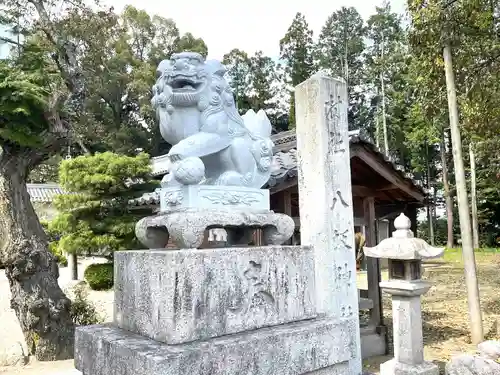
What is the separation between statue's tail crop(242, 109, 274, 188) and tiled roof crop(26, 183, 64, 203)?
68.0ft

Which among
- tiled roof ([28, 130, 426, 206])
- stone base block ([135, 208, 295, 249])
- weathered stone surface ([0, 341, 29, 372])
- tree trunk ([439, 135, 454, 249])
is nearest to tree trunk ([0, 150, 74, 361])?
weathered stone surface ([0, 341, 29, 372])

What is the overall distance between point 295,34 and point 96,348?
1223 inches

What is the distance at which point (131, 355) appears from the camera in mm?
1773

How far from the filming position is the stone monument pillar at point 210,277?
181cm

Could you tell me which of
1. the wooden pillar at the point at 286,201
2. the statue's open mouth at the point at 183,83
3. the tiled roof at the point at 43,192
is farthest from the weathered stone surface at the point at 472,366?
the tiled roof at the point at 43,192

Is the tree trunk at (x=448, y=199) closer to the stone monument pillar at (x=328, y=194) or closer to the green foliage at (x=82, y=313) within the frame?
the green foliage at (x=82, y=313)

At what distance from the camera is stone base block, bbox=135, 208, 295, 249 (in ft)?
6.42

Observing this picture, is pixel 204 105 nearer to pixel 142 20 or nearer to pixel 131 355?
pixel 131 355

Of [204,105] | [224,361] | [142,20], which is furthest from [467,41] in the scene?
[142,20]

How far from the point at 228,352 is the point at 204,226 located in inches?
23.3

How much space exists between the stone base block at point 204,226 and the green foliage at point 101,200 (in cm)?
900

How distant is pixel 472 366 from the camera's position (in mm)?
5262

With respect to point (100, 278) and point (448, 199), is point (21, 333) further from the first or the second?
point (448, 199)

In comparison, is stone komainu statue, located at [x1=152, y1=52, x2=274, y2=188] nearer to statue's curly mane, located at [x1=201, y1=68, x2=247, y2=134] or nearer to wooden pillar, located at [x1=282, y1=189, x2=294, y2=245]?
statue's curly mane, located at [x1=201, y1=68, x2=247, y2=134]
